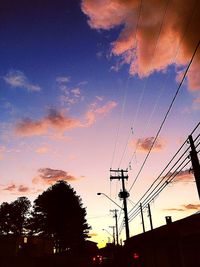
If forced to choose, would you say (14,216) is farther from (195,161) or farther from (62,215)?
(195,161)

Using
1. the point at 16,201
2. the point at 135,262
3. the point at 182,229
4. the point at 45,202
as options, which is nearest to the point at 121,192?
the point at 135,262

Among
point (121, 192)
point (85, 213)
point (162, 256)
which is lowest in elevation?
point (162, 256)

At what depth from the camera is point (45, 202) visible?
5900 centimetres

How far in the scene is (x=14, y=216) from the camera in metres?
103

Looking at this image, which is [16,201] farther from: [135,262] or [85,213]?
[135,262]

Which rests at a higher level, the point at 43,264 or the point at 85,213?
the point at 85,213

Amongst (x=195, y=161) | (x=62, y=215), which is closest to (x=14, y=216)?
(x=62, y=215)

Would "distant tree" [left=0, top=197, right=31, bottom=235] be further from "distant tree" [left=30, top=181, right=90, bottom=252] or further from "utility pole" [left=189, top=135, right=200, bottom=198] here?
"utility pole" [left=189, top=135, right=200, bottom=198]

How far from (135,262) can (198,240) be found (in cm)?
1524

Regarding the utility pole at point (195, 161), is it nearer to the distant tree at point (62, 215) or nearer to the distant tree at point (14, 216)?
the distant tree at point (62, 215)

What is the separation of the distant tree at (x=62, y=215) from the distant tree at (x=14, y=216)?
44.7 meters

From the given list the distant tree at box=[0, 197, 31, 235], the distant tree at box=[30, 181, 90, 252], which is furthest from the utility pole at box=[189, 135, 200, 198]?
the distant tree at box=[0, 197, 31, 235]

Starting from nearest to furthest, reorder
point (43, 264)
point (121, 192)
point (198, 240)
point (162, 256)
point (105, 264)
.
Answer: point (198, 240) → point (162, 256) → point (121, 192) → point (43, 264) → point (105, 264)

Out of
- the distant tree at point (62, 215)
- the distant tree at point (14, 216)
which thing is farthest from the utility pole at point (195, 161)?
the distant tree at point (14, 216)
